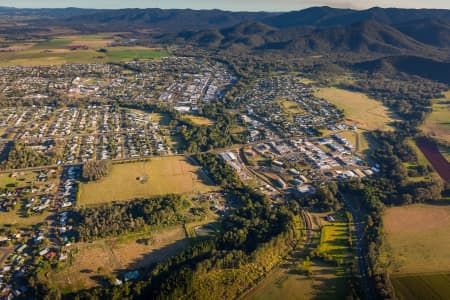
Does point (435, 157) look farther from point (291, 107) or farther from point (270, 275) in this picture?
point (270, 275)

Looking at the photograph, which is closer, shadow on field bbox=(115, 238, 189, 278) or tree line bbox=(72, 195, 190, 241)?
shadow on field bbox=(115, 238, 189, 278)

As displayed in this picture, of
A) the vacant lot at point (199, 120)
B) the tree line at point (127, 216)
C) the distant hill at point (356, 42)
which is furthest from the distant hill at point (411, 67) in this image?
the tree line at point (127, 216)

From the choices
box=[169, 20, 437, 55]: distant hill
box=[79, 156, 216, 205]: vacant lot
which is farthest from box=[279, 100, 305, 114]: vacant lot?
box=[169, 20, 437, 55]: distant hill

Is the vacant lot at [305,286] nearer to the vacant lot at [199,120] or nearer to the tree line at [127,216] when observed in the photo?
the tree line at [127,216]

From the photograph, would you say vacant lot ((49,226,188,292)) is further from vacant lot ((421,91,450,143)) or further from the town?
vacant lot ((421,91,450,143))

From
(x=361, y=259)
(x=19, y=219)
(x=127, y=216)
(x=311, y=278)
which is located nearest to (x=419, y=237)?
(x=361, y=259)
